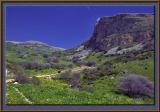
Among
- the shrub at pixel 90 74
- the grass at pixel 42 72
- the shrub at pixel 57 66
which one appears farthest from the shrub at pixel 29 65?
the shrub at pixel 90 74

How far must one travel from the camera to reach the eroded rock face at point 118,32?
13234 millimetres

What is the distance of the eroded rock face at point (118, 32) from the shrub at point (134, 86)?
0.91 metres

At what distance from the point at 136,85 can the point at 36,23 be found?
2.92 m

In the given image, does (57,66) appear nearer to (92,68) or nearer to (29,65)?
(29,65)

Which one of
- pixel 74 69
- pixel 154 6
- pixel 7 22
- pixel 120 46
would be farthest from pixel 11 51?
pixel 154 6

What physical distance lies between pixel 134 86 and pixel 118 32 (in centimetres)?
144

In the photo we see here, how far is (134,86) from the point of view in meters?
13.2

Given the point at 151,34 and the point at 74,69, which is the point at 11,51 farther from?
the point at 151,34

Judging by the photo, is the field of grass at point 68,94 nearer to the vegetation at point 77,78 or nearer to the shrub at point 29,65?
the vegetation at point 77,78

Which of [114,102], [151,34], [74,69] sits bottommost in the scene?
[114,102]

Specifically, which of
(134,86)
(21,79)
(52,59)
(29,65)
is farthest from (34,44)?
(134,86)

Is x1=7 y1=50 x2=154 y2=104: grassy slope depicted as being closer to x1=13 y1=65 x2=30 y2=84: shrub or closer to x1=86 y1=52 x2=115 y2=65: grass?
x1=86 y1=52 x2=115 y2=65: grass

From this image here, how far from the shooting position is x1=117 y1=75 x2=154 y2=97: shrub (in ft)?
42.5

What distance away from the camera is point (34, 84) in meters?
13.3
